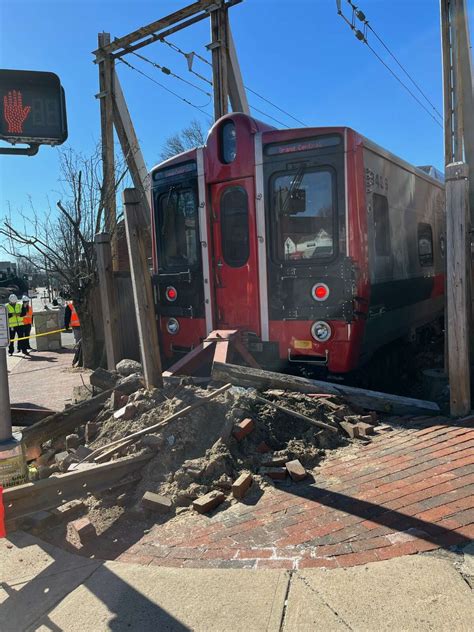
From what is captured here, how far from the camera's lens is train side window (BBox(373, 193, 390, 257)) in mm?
6090

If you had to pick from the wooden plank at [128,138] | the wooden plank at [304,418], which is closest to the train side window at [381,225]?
the wooden plank at [304,418]

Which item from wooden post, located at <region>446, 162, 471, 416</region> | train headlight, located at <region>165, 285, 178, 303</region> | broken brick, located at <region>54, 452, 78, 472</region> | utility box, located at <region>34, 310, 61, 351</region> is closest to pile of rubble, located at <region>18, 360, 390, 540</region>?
broken brick, located at <region>54, 452, 78, 472</region>

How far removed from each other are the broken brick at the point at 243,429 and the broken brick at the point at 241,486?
18.9 inches

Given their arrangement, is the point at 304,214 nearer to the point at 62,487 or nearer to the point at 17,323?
the point at 62,487

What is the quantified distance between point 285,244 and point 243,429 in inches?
96.8

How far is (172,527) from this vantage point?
3469 millimetres

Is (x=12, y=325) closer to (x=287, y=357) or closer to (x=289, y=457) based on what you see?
(x=287, y=357)

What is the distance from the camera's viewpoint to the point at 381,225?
631 cm

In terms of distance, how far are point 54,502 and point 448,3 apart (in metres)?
6.22

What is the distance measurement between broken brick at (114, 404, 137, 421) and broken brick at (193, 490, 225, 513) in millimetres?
1362

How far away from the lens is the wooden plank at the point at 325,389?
17.2 feet

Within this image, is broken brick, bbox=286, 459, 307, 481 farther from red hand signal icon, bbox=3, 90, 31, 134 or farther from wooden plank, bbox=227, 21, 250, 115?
wooden plank, bbox=227, 21, 250, 115

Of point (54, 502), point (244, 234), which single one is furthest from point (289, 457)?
point (244, 234)

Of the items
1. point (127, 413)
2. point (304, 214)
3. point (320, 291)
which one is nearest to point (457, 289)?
point (320, 291)
